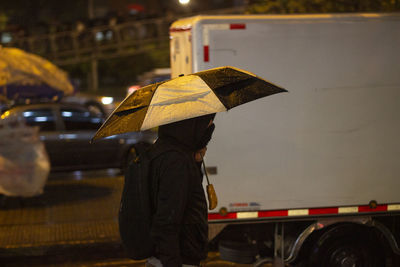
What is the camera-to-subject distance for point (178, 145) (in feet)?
11.3

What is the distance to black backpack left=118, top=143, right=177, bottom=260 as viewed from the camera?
339 cm

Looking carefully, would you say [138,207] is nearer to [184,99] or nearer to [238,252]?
[184,99]

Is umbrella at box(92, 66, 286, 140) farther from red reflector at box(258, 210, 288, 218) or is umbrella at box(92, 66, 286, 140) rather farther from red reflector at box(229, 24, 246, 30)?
red reflector at box(258, 210, 288, 218)

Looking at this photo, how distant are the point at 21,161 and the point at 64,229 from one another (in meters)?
1.77

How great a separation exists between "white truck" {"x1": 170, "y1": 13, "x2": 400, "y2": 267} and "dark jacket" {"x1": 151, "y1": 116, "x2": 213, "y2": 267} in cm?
195

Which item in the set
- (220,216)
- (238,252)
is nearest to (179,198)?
(220,216)

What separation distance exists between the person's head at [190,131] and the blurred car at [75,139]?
8.36 meters

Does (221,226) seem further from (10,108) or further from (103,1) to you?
(103,1)

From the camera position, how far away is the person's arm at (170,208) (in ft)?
10.6

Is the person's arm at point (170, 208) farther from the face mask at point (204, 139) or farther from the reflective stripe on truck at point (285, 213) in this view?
the reflective stripe on truck at point (285, 213)

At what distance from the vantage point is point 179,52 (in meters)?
6.21

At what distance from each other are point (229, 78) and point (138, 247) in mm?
1171

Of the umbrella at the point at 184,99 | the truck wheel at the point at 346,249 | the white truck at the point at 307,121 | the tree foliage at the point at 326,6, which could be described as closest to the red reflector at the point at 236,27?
the white truck at the point at 307,121

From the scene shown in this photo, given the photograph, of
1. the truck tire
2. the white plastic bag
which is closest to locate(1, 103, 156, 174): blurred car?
the white plastic bag
